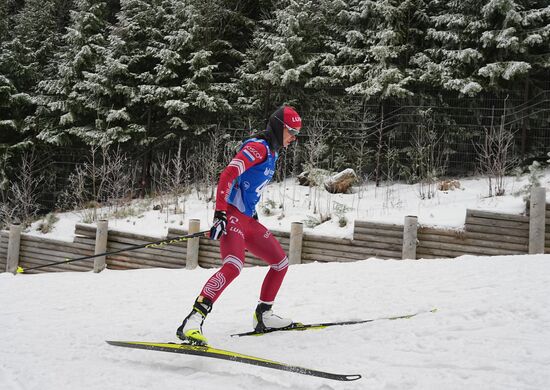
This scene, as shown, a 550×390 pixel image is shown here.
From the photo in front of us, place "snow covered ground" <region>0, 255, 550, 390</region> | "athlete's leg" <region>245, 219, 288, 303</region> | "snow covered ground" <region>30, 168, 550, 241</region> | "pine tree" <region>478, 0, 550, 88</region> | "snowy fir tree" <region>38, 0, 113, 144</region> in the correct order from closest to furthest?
"snow covered ground" <region>0, 255, 550, 390</region> → "athlete's leg" <region>245, 219, 288, 303</region> → "snow covered ground" <region>30, 168, 550, 241</region> → "pine tree" <region>478, 0, 550, 88</region> → "snowy fir tree" <region>38, 0, 113, 144</region>

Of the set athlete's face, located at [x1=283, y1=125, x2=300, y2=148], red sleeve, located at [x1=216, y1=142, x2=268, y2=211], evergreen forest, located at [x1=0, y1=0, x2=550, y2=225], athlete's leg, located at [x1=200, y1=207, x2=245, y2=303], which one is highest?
evergreen forest, located at [x1=0, y1=0, x2=550, y2=225]

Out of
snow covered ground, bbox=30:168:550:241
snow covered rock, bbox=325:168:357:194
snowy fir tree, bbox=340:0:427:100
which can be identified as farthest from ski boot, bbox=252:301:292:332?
snowy fir tree, bbox=340:0:427:100

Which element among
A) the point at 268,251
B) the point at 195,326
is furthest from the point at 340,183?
the point at 195,326

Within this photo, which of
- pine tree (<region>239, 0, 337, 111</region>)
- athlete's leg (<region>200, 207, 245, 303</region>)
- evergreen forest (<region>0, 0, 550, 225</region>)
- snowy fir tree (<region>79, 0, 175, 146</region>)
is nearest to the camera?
athlete's leg (<region>200, 207, 245, 303</region>)

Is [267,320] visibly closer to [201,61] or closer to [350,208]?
[350,208]

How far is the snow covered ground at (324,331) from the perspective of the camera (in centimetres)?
304

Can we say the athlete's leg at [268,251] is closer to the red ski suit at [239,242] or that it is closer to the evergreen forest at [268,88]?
the red ski suit at [239,242]

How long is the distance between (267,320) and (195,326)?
0.93 m

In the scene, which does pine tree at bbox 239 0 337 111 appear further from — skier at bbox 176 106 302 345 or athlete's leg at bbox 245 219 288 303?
athlete's leg at bbox 245 219 288 303

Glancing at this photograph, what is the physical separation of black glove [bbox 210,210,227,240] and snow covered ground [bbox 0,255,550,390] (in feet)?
3.18

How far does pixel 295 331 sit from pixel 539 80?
12.9 meters

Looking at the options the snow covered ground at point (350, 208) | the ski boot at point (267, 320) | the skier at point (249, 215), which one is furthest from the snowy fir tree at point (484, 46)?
the ski boot at point (267, 320)

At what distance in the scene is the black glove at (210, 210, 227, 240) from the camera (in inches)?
145

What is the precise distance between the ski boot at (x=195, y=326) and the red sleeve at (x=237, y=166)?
0.79 meters
